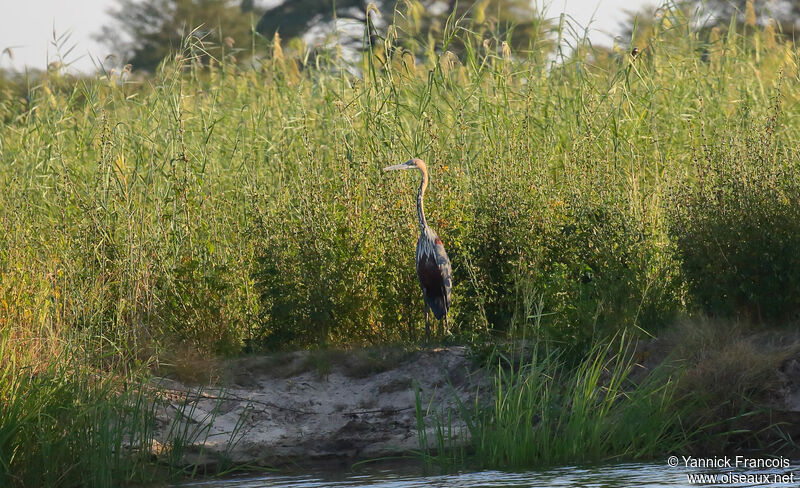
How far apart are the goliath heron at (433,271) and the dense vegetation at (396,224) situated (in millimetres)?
246

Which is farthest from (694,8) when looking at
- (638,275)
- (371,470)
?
(371,470)

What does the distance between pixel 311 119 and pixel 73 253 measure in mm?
2784

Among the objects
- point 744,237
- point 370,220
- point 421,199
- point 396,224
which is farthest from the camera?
point 370,220

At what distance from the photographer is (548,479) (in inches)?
194

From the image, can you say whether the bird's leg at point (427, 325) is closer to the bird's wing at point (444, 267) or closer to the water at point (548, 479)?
the bird's wing at point (444, 267)

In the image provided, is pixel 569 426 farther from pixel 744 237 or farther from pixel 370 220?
pixel 370 220

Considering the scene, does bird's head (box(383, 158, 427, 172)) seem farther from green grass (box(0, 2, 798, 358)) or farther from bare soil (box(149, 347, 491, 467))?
bare soil (box(149, 347, 491, 467))

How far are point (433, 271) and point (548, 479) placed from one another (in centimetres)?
226

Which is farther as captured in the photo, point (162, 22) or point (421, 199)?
point (162, 22)

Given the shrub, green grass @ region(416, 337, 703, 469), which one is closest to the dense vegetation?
the shrub

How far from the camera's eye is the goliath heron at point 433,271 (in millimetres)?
6918

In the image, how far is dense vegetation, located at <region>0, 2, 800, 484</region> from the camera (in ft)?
21.1

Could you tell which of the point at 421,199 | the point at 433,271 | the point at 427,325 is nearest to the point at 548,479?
the point at 433,271

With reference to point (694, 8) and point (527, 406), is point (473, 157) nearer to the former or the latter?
point (694, 8)
